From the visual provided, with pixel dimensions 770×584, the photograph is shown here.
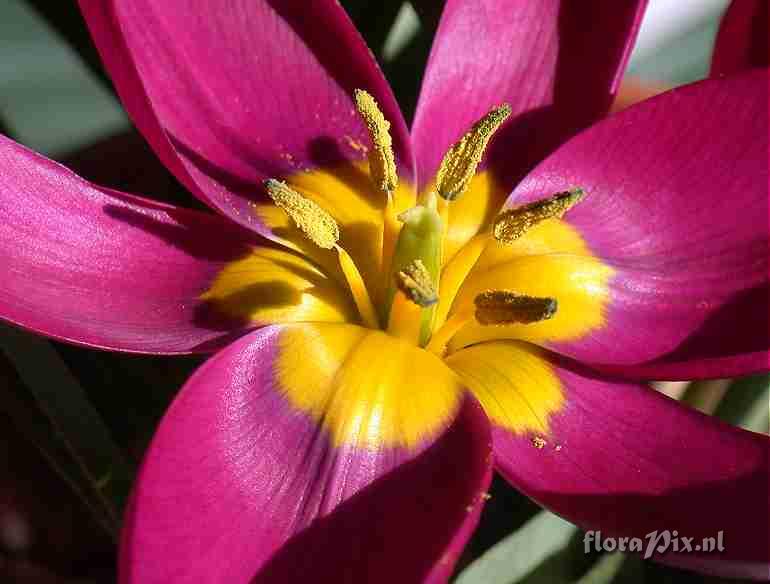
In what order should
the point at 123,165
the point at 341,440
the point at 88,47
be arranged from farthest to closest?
the point at 123,165 → the point at 88,47 → the point at 341,440

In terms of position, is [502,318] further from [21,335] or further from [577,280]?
[21,335]

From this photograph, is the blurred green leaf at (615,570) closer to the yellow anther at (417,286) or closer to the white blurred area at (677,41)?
the yellow anther at (417,286)

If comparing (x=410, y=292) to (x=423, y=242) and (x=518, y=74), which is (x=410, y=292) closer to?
(x=423, y=242)

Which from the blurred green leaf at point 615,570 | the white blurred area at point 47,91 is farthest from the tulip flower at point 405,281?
the white blurred area at point 47,91

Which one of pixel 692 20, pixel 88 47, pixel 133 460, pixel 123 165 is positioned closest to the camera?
pixel 133 460

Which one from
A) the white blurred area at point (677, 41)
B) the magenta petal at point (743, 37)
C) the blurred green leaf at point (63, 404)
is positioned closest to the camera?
the blurred green leaf at point (63, 404)

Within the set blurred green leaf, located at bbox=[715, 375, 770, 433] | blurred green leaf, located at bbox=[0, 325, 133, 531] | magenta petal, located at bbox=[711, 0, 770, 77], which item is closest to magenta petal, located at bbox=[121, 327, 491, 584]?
blurred green leaf, located at bbox=[0, 325, 133, 531]

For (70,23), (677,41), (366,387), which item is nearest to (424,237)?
(366,387)

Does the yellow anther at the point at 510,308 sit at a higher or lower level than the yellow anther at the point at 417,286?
higher

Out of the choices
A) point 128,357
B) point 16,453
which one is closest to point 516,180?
point 128,357
